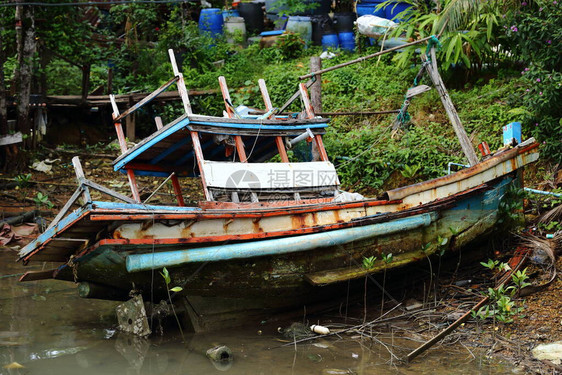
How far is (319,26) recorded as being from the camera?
15.9m

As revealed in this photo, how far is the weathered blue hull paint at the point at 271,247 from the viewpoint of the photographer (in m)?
5.50

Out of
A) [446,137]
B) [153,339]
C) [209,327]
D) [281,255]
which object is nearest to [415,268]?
[281,255]

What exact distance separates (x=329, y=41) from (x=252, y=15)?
3297 mm

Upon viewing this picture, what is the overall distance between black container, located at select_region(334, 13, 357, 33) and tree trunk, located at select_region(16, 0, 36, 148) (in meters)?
7.49

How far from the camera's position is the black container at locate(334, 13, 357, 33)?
50.0 feet

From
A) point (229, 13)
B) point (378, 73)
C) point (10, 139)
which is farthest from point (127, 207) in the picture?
point (229, 13)

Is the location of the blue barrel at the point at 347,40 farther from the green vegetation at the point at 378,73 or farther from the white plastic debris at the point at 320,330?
the white plastic debris at the point at 320,330

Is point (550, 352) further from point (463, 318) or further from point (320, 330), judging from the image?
point (320, 330)

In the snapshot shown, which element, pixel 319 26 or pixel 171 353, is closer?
pixel 171 353

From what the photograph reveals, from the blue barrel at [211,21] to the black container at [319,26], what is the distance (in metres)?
2.59

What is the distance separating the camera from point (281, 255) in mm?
5984

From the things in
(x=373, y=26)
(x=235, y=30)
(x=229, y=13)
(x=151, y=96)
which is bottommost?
(x=151, y=96)

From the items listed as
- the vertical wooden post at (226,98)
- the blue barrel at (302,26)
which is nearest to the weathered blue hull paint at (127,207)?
the vertical wooden post at (226,98)

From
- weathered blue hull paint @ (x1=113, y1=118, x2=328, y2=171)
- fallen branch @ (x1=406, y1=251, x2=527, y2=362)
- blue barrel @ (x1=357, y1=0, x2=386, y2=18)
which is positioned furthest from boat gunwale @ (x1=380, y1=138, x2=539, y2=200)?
blue barrel @ (x1=357, y1=0, x2=386, y2=18)
